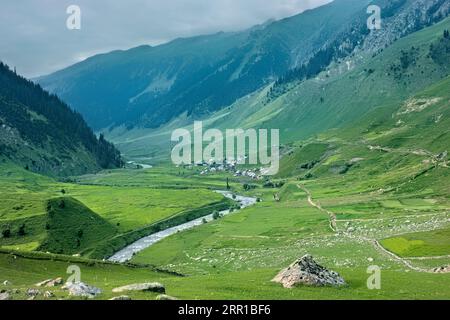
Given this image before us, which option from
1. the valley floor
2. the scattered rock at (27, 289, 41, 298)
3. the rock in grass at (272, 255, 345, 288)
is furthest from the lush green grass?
the scattered rock at (27, 289, 41, 298)

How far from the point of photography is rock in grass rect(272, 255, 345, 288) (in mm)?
57188

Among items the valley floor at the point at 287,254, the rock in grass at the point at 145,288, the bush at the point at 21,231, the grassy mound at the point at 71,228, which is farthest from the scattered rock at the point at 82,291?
the bush at the point at 21,231

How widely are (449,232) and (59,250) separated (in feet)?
295

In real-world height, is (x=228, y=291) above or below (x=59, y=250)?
above

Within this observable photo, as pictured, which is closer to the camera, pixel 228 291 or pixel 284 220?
pixel 228 291

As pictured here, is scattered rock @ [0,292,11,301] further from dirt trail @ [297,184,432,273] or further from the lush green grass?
the lush green grass

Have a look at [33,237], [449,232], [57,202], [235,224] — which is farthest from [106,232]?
[449,232]

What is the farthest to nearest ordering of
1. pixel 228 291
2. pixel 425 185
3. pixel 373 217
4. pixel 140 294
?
pixel 425 185
pixel 373 217
pixel 228 291
pixel 140 294

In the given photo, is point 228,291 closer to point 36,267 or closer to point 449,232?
point 36,267

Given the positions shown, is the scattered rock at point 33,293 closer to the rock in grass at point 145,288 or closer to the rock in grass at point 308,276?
the rock in grass at point 145,288

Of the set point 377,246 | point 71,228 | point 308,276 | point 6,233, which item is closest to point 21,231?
point 6,233

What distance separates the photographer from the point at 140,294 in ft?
156

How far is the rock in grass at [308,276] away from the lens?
57188mm

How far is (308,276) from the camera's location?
2267 inches
